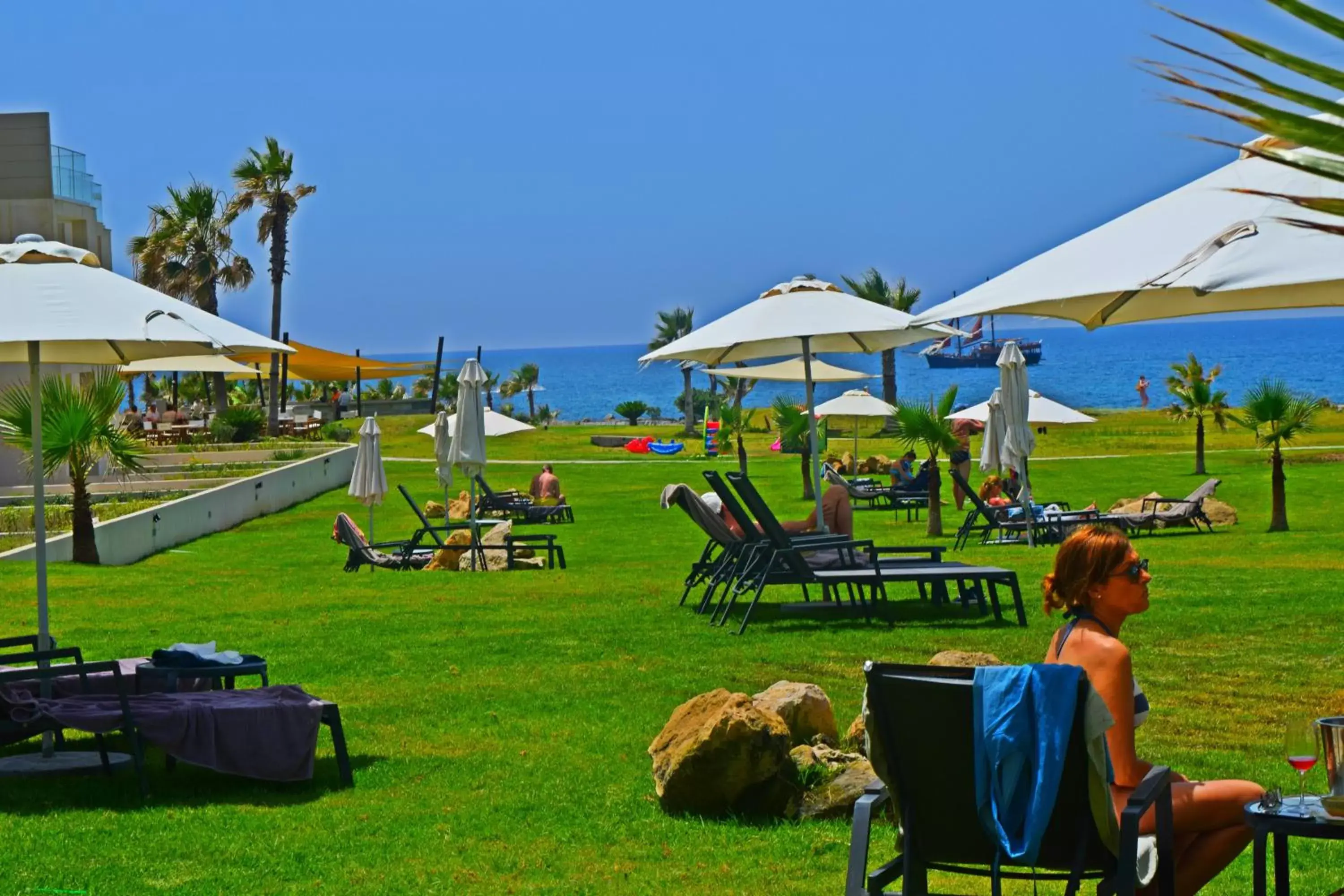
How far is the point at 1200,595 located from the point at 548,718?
20.8 feet

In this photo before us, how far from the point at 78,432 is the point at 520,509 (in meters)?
8.21

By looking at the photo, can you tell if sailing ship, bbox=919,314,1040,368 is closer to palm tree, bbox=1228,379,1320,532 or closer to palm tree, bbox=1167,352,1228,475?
palm tree, bbox=1167,352,1228,475

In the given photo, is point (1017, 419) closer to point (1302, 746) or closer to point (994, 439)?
point (994, 439)

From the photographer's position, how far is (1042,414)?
28.0 m

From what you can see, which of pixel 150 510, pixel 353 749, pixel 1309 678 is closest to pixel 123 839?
pixel 353 749

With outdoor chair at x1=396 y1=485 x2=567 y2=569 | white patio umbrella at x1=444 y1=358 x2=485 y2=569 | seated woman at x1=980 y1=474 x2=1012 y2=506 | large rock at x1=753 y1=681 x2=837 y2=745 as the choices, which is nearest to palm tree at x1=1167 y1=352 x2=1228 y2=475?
seated woman at x1=980 y1=474 x2=1012 y2=506

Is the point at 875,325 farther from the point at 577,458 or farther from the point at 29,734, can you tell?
the point at 577,458

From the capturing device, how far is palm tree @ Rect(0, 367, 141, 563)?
18094 mm

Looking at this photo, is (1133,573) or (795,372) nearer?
(1133,573)

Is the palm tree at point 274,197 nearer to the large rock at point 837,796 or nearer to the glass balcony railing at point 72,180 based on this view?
the glass balcony railing at point 72,180

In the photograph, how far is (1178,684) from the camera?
8.67 metres

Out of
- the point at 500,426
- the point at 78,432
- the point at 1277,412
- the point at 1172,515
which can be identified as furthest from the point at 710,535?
the point at 500,426

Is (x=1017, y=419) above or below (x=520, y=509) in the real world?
above

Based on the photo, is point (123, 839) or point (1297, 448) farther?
point (1297, 448)
